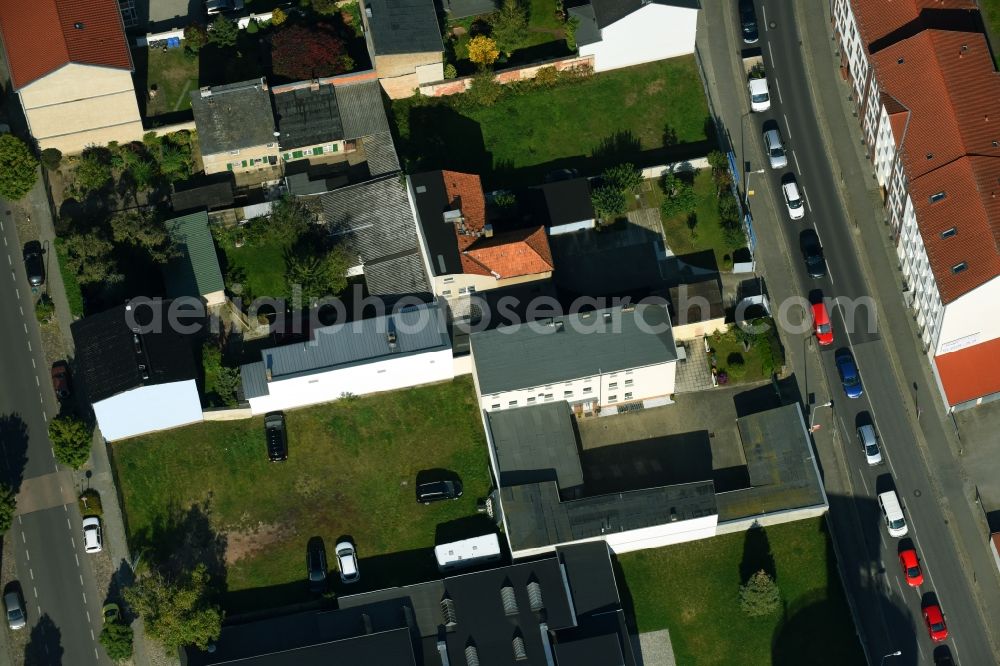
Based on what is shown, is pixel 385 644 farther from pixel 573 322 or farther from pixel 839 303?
pixel 839 303

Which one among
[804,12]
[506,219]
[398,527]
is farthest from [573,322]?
[804,12]

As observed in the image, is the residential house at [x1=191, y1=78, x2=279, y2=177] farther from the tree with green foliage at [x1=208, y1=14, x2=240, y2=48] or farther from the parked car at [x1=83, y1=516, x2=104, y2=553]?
the parked car at [x1=83, y1=516, x2=104, y2=553]

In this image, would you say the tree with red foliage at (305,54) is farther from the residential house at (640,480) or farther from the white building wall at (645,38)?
the residential house at (640,480)

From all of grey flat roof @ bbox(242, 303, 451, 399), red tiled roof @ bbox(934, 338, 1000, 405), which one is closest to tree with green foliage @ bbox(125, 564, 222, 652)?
grey flat roof @ bbox(242, 303, 451, 399)

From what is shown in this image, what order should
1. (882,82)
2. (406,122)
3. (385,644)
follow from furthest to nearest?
(406,122)
(882,82)
(385,644)

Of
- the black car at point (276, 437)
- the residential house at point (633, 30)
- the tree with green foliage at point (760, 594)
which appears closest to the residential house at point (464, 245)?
the black car at point (276, 437)
